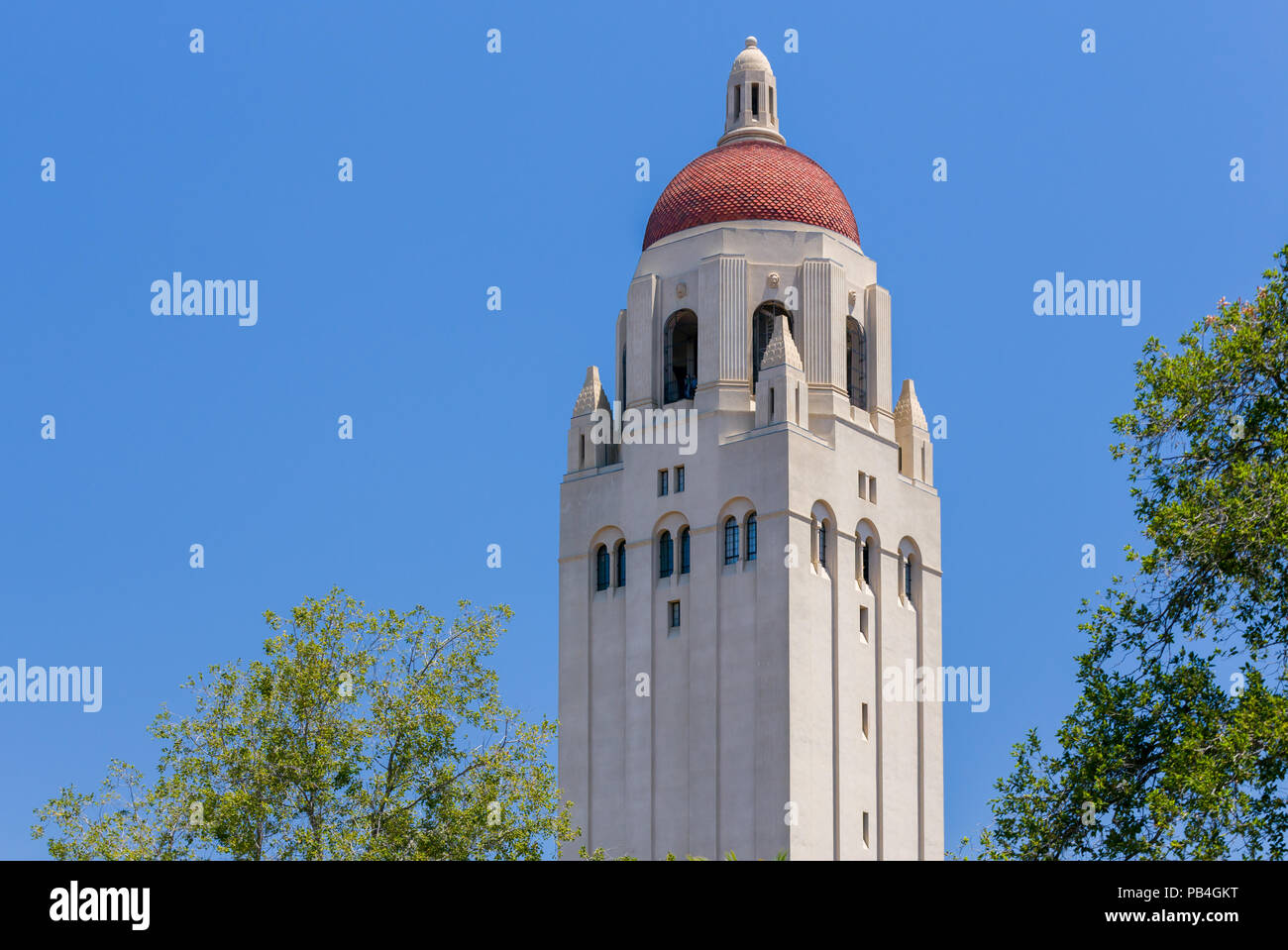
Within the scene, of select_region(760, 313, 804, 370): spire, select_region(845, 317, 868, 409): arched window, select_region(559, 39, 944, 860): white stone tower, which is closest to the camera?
select_region(559, 39, 944, 860): white stone tower

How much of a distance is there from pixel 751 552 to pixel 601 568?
7590 mm

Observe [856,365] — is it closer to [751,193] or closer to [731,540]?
[751,193]

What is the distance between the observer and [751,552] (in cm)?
7938

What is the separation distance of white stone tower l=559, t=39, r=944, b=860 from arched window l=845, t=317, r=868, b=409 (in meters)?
0.10

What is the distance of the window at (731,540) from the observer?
79938 mm

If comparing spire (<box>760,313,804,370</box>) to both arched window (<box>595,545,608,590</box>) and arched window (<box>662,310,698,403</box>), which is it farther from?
arched window (<box>595,545,608,590</box>)

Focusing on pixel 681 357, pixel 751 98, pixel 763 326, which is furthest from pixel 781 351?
pixel 751 98

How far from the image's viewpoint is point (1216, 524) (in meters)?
38.4

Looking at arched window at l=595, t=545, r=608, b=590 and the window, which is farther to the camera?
arched window at l=595, t=545, r=608, b=590

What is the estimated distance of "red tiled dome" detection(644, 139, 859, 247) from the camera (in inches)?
3366

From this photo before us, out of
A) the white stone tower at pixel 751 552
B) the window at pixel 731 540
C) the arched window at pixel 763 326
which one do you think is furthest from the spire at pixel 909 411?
the window at pixel 731 540

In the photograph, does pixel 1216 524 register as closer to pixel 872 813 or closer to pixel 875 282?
pixel 872 813

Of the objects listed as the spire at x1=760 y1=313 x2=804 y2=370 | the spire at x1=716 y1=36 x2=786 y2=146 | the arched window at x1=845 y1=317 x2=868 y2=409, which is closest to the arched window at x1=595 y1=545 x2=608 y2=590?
the spire at x1=760 y1=313 x2=804 y2=370

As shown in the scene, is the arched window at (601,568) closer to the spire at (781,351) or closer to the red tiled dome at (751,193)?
the spire at (781,351)
